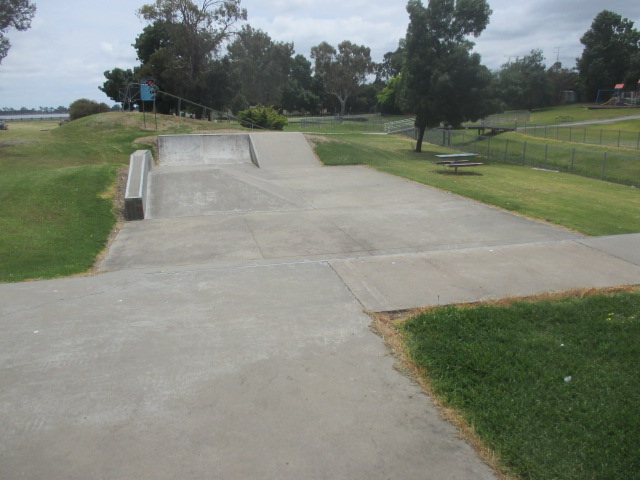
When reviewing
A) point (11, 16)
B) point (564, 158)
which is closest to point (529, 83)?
point (564, 158)

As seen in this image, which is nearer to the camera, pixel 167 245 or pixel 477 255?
pixel 477 255

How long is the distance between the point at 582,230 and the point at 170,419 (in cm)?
865

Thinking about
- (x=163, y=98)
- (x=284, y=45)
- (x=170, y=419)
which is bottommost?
(x=170, y=419)

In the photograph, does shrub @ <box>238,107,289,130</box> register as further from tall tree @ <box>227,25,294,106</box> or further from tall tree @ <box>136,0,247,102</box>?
tall tree @ <box>227,25,294,106</box>

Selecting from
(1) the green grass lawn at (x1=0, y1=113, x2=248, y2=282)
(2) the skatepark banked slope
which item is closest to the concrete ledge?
(2) the skatepark banked slope

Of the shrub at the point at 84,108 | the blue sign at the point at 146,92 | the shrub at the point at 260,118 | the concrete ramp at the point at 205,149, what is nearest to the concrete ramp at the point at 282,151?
the concrete ramp at the point at 205,149

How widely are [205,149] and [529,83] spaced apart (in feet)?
246

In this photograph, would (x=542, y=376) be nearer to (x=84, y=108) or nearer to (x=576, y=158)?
(x=576, y=158)

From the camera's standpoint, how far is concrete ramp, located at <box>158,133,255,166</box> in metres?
22.1

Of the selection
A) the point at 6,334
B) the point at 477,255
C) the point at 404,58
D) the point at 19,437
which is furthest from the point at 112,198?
the point at 404,58

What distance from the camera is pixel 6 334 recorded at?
16.6 feet

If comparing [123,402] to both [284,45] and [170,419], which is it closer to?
[170,419]

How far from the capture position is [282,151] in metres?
22.5

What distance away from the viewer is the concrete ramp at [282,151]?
2111 centimetres
